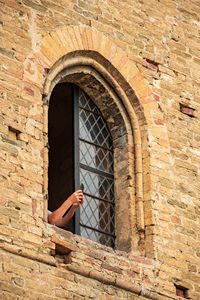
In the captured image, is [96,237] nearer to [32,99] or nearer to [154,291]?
[154,291]

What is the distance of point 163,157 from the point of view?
12.3 meters

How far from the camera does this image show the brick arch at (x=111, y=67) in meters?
11.8

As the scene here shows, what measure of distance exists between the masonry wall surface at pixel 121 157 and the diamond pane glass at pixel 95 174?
0.33 m

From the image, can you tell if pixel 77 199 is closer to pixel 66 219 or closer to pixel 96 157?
pixel 66 219

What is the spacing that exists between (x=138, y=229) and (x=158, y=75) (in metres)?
1.99

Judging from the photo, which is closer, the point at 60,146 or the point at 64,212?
the point at 64,212

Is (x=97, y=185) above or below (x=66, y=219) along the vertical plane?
above

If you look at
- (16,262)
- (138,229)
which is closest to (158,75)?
(138,229)

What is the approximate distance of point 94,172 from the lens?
480 inches

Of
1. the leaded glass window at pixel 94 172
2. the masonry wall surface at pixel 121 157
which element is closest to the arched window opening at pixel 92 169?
the leaded glass window at pixel 94 172

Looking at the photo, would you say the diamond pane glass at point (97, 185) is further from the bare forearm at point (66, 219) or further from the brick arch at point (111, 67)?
the bare forearm at point (66, 219)

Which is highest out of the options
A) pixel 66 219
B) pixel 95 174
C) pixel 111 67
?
pixel 111 67

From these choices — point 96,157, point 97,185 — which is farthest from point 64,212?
point 96,157

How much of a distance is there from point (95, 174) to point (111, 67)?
1.23 meters
